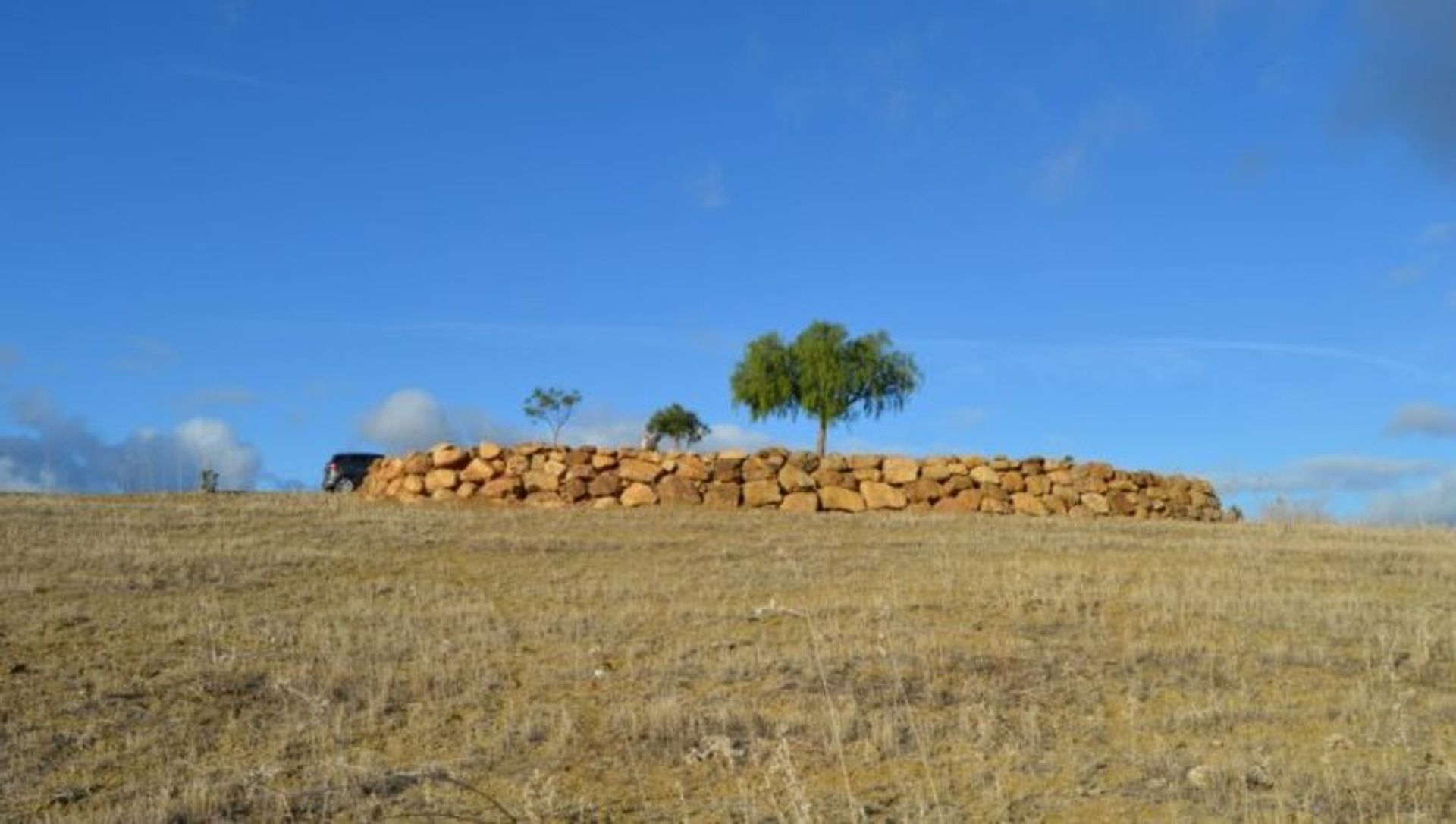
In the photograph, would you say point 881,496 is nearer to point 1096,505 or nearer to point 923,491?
point 923,491

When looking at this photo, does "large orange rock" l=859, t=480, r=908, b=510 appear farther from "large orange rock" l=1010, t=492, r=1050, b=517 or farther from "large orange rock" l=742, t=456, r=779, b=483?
"large orange rock" l=1010, t=492, r=1050, b=517

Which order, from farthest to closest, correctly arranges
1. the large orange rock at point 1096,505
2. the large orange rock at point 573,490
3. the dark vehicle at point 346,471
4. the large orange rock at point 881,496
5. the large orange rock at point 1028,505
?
the dark vehicle at point 346,471
the large orange rock at point 1096,505
the large orange rock at point 1028,505
the large orange rock at point 881,496
the large orange rock at point 573,490

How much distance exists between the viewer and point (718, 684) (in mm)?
9875

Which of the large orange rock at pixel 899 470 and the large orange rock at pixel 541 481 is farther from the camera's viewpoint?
the large orange rock at pixel 899 470

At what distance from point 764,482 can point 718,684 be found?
1608 centimetres

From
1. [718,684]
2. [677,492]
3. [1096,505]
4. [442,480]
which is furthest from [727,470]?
[718,684]

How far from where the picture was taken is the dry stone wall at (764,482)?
25719 mm

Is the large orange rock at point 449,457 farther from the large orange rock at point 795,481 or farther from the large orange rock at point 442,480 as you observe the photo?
the large orange rock at point 795,481

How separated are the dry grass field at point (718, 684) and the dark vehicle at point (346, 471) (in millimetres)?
20977

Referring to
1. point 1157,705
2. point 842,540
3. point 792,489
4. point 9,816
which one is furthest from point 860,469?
point 9,816

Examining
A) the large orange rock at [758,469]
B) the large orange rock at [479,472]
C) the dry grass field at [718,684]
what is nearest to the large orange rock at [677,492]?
the large orange rock at [758,469]

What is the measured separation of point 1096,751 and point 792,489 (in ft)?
58.7

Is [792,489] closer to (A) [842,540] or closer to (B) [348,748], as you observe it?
(A) [842,540]

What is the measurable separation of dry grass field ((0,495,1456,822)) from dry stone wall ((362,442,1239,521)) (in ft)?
25.5
